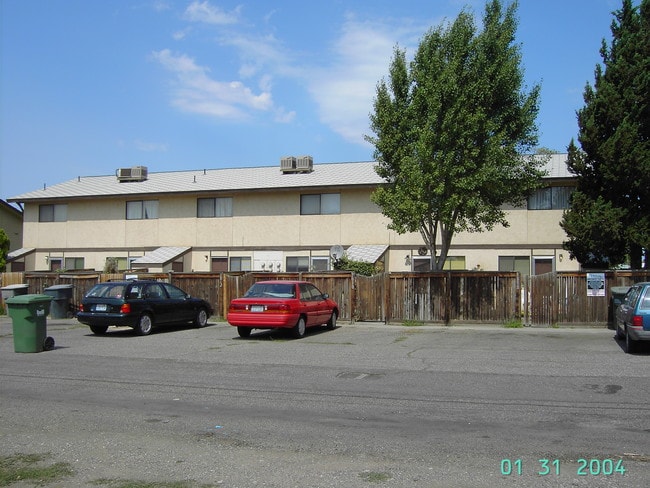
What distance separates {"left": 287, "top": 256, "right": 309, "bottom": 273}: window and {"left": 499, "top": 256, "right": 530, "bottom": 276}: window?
8964 millimetres

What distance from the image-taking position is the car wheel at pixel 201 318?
64.5 feet

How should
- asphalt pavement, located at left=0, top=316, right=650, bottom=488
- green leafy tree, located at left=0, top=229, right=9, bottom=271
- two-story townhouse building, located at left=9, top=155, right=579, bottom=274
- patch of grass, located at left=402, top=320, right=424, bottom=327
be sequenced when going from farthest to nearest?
green leafy tree, located at left=0, top=229, right=9, bottom=271, two-story townhouse building, located at left=9, top=155, right=579, bottom=274, patch of grass, located at left=402, top=320, right=424, bottom=327, asphalt pavement, located at left=0, top=316, right=650, bottom=488

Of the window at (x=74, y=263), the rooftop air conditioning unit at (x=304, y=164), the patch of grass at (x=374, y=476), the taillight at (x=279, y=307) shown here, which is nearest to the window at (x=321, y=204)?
the rooftop air conditioning unit at (x=304, y=164)

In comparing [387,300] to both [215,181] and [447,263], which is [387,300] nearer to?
[447,263]

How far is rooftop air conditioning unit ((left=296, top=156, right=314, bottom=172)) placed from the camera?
110 feet

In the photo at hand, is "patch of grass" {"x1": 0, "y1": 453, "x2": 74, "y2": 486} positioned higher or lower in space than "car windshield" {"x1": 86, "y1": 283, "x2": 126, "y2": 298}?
lower

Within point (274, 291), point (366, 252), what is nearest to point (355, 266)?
point (366, 252)

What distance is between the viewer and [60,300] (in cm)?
2338

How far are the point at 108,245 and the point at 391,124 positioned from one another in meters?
20.2

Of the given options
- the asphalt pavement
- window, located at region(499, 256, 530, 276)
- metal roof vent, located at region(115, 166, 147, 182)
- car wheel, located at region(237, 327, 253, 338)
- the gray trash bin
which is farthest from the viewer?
metal roof vent, located at region(115, 166, 147, 182)

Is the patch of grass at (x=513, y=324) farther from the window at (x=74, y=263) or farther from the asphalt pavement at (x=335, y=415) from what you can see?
the window at (x=74, y=263)

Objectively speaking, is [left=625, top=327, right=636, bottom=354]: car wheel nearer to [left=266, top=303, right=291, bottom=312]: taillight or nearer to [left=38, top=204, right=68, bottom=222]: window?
[left=266, top=303, right=291, bottom=312]: taillight

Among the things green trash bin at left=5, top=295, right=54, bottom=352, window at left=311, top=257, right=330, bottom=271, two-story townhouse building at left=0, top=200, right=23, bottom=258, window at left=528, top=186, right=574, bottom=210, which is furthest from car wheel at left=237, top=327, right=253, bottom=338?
two-story townhouse building at left=0, top=200, right=23, bottom=258
